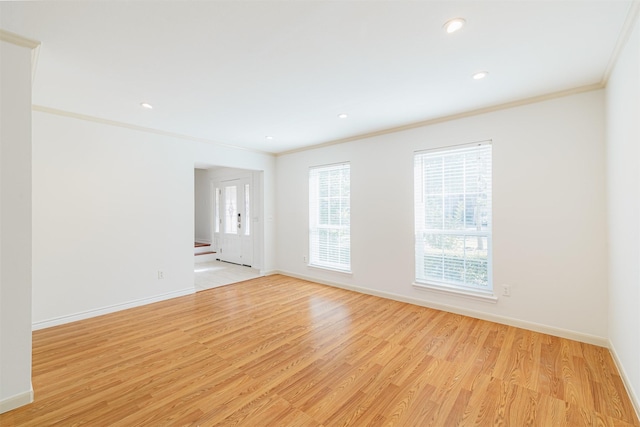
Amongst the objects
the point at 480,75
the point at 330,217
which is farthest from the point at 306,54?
the point at 330,217

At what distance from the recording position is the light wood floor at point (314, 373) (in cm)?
183

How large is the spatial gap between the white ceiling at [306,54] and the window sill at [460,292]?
2251 mm

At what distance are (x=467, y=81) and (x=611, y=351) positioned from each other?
2.83 m

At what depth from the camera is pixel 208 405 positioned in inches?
75.6

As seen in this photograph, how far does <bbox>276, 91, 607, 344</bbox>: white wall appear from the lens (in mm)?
2771

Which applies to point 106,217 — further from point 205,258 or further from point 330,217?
point 205,258

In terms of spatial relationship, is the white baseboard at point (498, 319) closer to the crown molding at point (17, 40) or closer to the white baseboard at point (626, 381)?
the white baseboard at point (626, 381)

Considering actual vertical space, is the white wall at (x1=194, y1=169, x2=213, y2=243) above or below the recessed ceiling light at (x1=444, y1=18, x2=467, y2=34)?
below

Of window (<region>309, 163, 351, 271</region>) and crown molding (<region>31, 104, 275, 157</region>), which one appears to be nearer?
crown molding (<region>31, 104, 275, 157</region>)

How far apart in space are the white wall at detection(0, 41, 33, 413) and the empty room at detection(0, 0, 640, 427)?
13 mm

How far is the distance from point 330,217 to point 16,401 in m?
4.08

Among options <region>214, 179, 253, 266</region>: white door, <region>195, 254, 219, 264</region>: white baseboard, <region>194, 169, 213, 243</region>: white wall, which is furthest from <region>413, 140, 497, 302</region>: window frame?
<region>194, 169, 213, 243</region>: white wall

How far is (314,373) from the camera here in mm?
2291

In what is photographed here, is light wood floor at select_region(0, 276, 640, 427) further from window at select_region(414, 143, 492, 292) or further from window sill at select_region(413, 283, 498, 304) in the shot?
window at select_region(414, 143, 492, 292)
